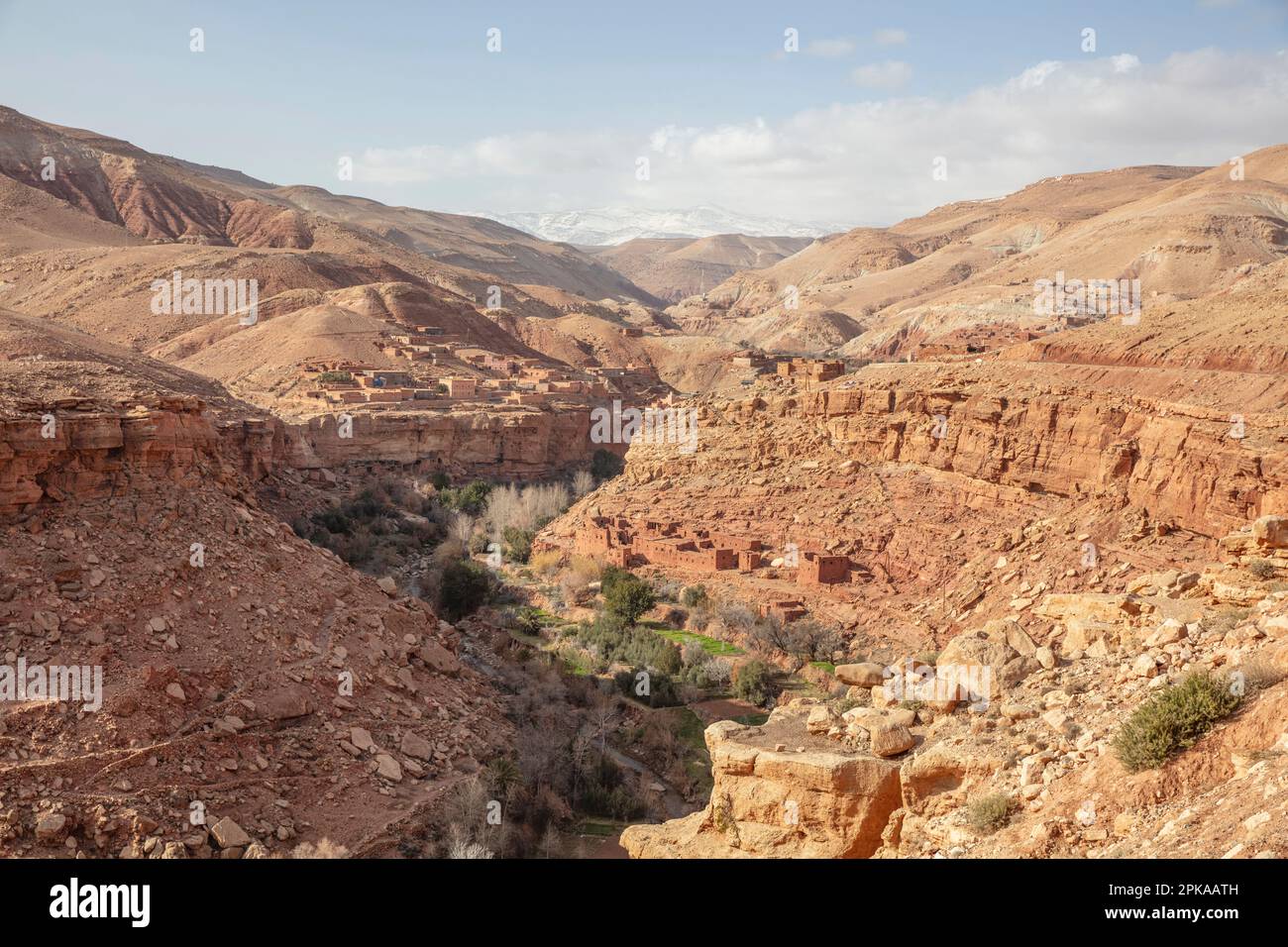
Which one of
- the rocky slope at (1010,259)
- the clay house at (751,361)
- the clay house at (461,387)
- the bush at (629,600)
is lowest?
the bush at (629,600)

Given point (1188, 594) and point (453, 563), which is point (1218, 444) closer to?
point (1188, 594)

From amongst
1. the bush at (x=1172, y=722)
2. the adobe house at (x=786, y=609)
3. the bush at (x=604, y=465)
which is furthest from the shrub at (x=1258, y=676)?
the bush at (x=604, y=465)

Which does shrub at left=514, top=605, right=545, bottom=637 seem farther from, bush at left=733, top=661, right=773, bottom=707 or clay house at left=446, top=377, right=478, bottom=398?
clay house at left=446, top=377, right=478, bottom=398

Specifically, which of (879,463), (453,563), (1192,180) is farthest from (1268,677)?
(1192,180)

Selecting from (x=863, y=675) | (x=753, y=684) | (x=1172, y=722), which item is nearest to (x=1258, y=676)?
(x=1172, y=722)

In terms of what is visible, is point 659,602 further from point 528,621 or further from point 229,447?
point 229,447

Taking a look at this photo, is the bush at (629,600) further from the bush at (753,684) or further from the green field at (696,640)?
the bush at (753,684)
